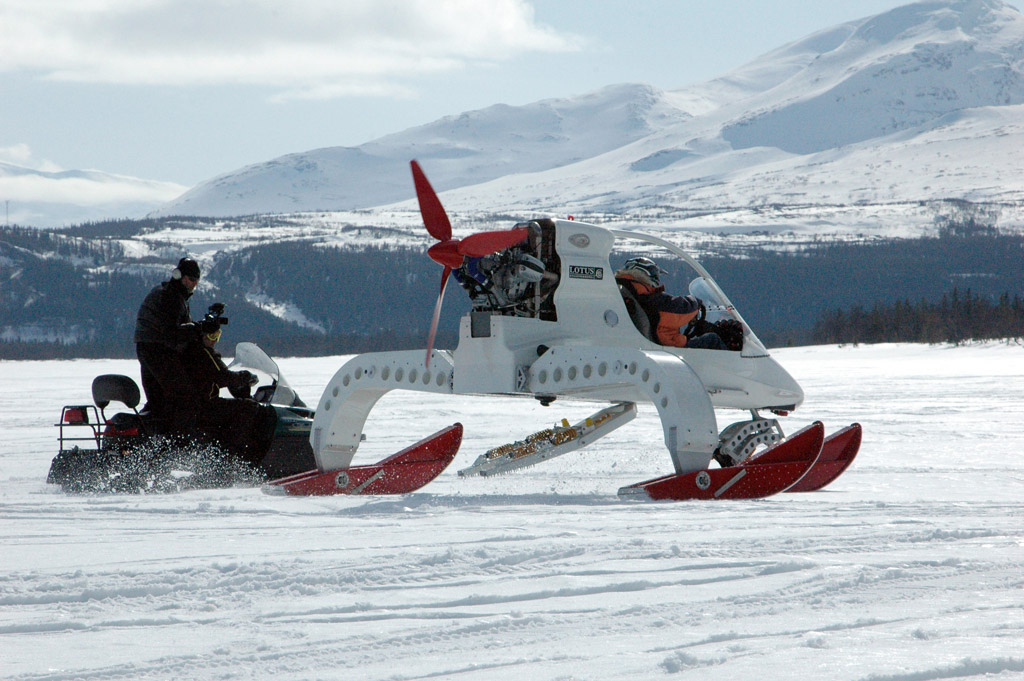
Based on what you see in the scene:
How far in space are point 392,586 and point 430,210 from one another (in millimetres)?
4653

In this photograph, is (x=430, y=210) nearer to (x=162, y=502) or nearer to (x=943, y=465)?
(x=162, y=502)

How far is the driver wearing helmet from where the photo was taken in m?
7.95

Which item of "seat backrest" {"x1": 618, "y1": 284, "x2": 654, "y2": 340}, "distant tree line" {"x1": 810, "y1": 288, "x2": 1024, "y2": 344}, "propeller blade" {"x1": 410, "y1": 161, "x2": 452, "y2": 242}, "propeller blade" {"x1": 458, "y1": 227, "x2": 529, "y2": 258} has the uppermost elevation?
"propeller blade" {"x1": 410, "y1": 161, "x2": 452, "y2": 242}

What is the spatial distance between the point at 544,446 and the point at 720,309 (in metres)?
1.80

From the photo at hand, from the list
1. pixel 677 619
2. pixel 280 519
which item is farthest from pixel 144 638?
pixel 280 519

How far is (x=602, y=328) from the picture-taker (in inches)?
308

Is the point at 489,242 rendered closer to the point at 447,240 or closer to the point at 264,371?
the point at 447,240

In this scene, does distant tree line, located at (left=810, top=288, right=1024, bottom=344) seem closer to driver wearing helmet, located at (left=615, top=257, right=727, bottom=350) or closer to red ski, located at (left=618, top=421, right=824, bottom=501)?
driver wearing helmet, located at (left=615, top=257, right=727, bottom=350)

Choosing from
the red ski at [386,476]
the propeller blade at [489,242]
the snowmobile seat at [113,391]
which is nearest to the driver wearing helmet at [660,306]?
the propeller blade at [489,242]

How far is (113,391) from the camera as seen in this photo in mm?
8344

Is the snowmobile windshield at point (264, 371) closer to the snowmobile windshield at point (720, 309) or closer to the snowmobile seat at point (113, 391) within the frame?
the snowmobile seat at point (113, 391)

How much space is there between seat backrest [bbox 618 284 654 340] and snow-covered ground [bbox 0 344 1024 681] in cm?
158

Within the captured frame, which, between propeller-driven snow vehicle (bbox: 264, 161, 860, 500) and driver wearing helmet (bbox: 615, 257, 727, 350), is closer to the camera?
propeller-driven snow vehicle (bbox: 264, 161, 860, 500)

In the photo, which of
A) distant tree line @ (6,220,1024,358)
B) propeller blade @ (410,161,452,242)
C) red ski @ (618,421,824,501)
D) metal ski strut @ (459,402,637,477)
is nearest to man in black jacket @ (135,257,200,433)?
propeller blade @ (410,161,452,242)
